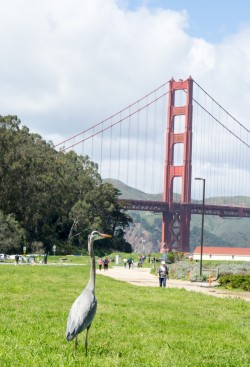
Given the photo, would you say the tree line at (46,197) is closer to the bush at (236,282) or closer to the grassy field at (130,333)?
the bush at (236,282)

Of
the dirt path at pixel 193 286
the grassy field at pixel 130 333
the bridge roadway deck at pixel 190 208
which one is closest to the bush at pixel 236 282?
the dirt path at pixel 193 286

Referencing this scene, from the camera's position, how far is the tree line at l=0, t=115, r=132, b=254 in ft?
260

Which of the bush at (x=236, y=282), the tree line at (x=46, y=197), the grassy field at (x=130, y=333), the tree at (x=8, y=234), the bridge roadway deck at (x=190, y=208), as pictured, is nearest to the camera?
the grassy field at (x=130, y=333)

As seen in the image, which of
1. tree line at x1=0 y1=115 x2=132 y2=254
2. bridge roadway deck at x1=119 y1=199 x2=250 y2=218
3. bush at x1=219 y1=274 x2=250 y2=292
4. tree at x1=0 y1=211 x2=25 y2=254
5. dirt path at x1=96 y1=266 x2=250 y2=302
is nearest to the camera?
dirt path at x1=96 y1=266 x2=250 y2=302

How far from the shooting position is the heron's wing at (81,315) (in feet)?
30.8

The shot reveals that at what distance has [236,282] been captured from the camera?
3344 cm

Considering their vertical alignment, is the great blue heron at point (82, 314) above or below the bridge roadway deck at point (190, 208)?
below

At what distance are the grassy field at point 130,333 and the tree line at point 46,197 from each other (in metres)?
54.2

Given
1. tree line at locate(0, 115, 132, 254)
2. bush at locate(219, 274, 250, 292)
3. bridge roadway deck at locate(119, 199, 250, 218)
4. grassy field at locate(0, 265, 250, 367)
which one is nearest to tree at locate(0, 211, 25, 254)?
tree line at locate(0, 115, 132, 254)

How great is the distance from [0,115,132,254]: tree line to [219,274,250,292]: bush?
4132cm

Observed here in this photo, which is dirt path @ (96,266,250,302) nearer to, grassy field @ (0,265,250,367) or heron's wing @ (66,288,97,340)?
grassy field @ (0,265,250,367)

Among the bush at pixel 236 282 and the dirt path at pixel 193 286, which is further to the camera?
the bush at pixel 236 282

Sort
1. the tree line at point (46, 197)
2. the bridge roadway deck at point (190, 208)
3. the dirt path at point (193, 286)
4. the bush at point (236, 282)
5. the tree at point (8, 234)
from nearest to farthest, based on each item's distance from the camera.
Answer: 1. the dirt path at point (193, 286)
2. the bush at point (236, 282)
3. the tree at point (8, 234)
4. the tree line at point (46, 197)
5. the bridge roadway deck at point (190, 208)

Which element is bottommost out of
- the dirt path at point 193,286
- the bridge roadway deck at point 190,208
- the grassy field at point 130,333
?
the dirt path at point 193,286
